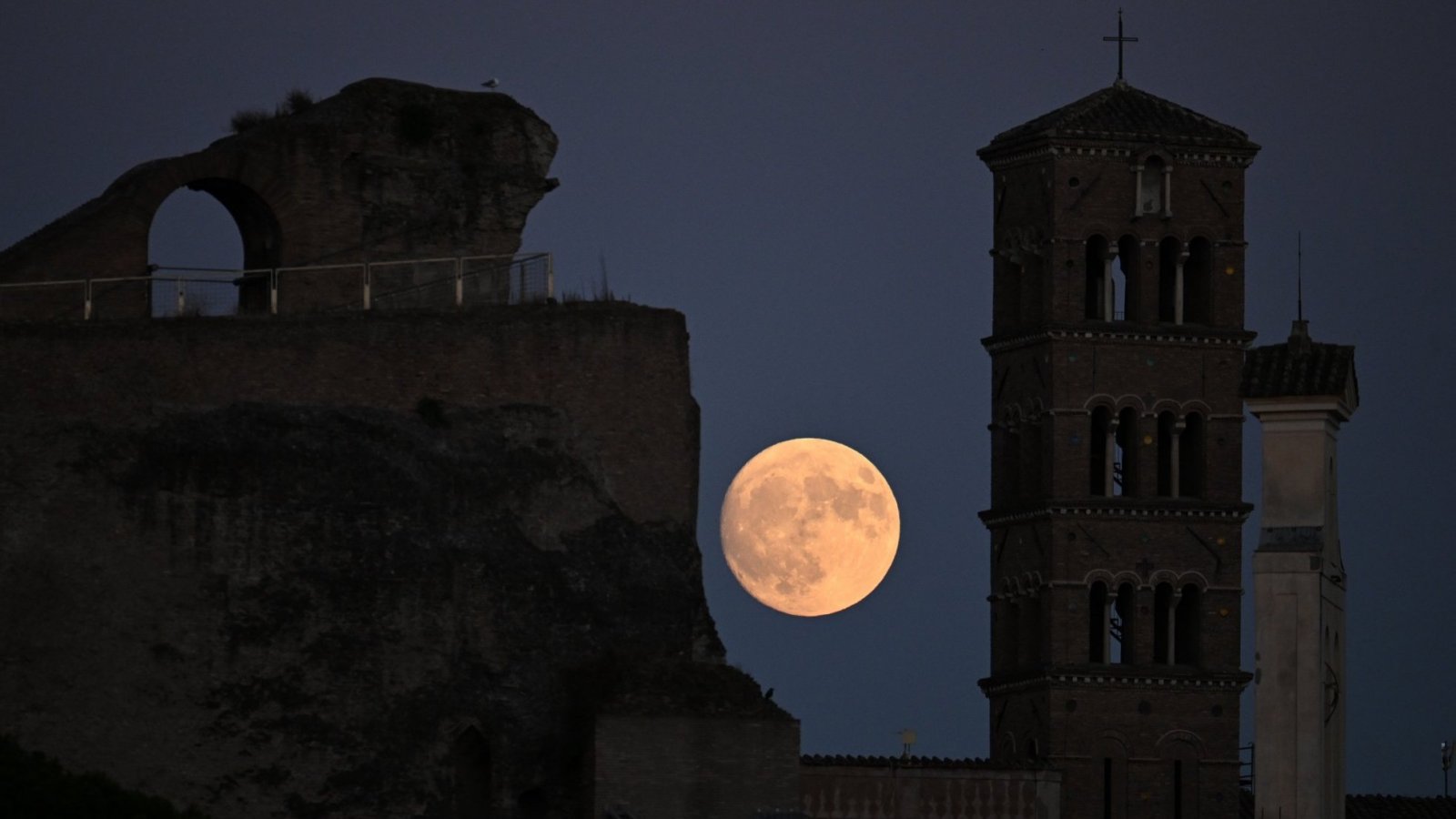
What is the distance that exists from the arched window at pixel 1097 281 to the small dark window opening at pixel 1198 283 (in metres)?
1.43

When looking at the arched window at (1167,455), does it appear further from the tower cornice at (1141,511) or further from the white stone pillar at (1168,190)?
the white stone pillar at (1168,190)

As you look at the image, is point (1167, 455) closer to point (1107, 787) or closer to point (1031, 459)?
point (1031, 459)

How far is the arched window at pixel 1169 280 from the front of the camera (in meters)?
69.8

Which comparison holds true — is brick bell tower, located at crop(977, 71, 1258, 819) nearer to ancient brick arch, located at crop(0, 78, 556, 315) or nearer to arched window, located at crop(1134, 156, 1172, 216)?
arched window, located at crop(1134, 156, 1172, 216)

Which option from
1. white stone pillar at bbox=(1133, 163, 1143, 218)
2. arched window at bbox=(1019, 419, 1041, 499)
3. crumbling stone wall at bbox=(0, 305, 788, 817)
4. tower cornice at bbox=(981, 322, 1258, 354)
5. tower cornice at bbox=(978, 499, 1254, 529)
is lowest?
crumbling stone wall at bbox=(0, 305, 788, 817)

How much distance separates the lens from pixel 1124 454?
69.8m

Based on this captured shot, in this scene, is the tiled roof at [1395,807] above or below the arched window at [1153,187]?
below

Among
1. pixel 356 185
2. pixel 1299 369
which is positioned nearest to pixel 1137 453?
pixel 356 185

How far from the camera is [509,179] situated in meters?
57.5

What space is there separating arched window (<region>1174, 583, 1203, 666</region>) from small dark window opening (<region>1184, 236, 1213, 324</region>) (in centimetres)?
437

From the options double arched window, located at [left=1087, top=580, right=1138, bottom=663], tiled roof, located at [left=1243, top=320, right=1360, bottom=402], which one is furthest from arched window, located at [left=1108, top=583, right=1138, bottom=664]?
tiled roof, located at [left=1243, top=320, right=1360, bottom=402]

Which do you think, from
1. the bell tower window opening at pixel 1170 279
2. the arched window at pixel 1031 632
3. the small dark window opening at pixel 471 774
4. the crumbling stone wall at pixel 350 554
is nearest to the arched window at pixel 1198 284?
the bell tower window opening at pixel 1170 279

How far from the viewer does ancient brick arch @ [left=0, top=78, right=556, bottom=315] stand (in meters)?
55.8

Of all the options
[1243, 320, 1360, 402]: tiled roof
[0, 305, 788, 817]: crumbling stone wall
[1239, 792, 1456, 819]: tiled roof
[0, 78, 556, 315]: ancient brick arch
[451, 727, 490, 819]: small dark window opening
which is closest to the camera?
[1243, 320, 1360, 402]: tiled roof
